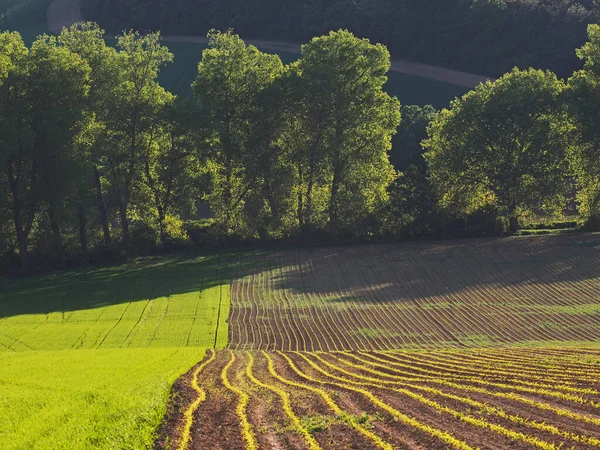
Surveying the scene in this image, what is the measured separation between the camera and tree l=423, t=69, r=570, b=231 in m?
64.2

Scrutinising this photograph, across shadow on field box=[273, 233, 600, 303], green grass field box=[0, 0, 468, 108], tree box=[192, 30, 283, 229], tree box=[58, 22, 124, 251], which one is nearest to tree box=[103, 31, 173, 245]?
tree box=[58, 22, 124, 251]

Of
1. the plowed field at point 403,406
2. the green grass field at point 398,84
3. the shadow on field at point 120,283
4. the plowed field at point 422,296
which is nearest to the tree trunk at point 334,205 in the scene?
the plowed field at point 422,296

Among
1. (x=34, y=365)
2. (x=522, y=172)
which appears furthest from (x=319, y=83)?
(x=34, y=365)

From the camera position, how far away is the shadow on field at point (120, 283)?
4800 centimetres

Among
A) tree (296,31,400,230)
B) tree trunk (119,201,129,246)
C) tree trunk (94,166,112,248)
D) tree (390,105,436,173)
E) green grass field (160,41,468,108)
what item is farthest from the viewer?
green grass field (160,41,468,108)

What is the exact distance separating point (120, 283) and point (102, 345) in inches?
655

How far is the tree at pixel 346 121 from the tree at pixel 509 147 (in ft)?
21.3

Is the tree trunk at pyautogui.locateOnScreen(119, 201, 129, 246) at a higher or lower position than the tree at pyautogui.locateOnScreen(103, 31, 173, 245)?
lower

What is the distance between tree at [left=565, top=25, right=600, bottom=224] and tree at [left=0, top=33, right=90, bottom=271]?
154 feet

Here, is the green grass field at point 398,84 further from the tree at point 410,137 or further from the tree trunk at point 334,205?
the tree trunk at point 334,205

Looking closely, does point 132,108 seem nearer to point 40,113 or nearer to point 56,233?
point 40,113

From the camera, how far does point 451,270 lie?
54531mm

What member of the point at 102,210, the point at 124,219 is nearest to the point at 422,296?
the point at 124,219

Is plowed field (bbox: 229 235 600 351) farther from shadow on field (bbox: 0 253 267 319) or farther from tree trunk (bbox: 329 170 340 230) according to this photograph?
tree trunk (bbox: 329 170 340 230)
